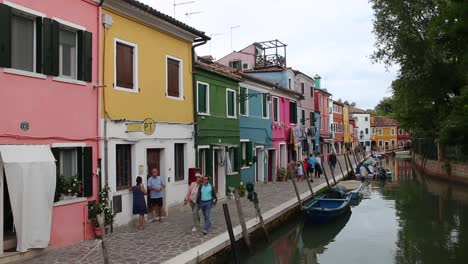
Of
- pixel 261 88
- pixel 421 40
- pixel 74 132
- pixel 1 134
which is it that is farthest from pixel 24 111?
pixel 421 40

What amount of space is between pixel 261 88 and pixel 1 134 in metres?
17.4

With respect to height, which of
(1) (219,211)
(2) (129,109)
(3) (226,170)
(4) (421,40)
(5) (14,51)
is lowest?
(1) (219,211)

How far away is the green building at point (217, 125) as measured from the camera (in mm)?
16750

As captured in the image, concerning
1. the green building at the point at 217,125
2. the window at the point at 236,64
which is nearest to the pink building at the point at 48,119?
the green building at the point at 217,125

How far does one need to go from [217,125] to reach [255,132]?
6.40 metres

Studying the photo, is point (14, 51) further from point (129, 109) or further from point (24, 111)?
point (129, 109)

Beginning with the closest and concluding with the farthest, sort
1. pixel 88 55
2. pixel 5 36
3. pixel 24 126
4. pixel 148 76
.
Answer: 1. pixel 5 36
2. pixel 24 126
3. pixel 88 55
4. pixel 148 76

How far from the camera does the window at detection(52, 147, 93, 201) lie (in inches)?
404

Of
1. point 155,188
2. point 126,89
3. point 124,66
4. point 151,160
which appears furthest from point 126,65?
point 155,188

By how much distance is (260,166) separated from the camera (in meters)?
25.6

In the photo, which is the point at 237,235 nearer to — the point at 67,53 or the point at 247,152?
the point at 67,53

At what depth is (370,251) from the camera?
44.9 ft

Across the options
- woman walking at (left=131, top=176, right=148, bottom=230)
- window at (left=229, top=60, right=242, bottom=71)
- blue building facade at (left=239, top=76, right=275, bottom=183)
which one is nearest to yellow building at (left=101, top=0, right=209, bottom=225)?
woman walking at (left=131, top=176, right=148, bottom=230)

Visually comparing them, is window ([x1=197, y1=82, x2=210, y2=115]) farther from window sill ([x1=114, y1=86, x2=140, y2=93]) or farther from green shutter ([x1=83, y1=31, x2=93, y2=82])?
green shutter ([x1=83, y1=31, x2=93, y2=82])
